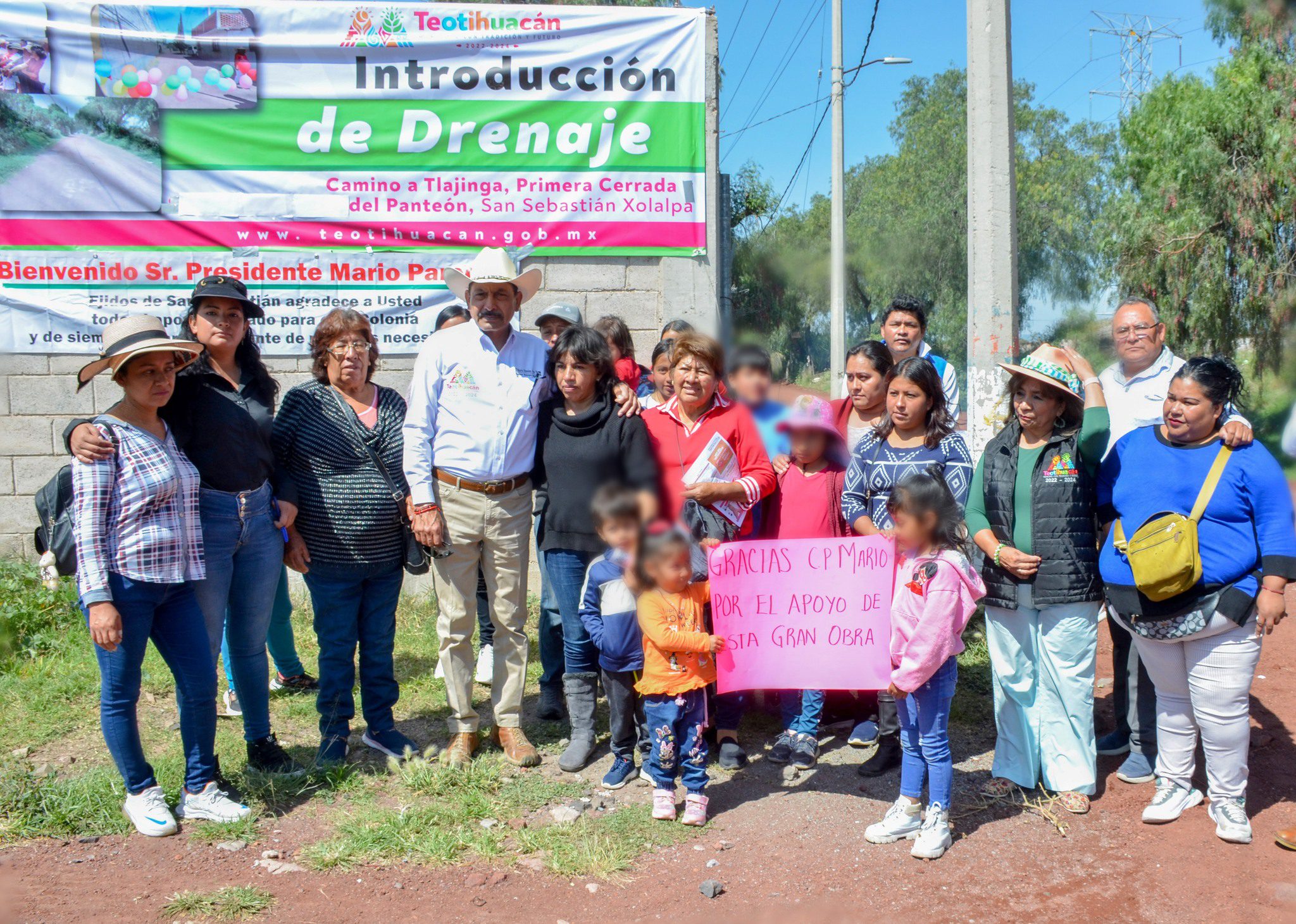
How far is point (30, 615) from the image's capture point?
5438 millimetres

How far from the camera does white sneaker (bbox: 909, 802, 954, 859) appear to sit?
3.16m

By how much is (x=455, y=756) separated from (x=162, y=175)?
392 cm

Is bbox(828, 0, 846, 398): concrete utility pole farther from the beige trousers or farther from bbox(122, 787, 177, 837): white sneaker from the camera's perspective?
bbox(122, 787, 177, 837): white sneaker

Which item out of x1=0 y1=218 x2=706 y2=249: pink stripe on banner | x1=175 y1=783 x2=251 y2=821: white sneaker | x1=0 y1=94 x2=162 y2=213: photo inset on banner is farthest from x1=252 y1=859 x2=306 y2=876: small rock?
x1=0 y1=94 x2=162 y2=213: photo inset on banner

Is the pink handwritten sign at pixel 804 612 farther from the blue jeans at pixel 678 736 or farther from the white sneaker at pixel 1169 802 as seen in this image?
the white sneaker at pixel 1169 802

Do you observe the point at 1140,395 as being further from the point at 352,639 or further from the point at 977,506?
the point at 352,639

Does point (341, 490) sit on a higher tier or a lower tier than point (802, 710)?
higher

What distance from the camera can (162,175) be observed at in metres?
5.69

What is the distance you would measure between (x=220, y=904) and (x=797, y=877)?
1.73 meters

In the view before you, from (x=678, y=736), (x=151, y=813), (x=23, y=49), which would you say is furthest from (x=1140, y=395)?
(x=23, y=49)

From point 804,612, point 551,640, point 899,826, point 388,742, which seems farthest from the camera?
point 551,640

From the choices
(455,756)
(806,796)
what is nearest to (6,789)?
(455,756)

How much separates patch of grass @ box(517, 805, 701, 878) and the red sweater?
46.6 inches

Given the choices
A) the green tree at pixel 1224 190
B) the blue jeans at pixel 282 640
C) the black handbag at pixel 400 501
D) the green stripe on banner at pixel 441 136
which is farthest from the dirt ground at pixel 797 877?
the green stripe on banner at pixel 441 136
